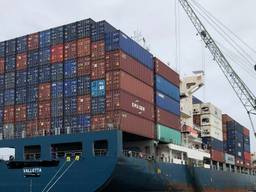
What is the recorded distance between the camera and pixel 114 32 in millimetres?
35031

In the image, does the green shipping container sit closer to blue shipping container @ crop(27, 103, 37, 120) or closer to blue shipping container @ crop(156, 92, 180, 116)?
blue shipping container @ crop(156, 92, 180, 116)

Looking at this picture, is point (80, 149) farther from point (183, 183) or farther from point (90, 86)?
point (183, 183)

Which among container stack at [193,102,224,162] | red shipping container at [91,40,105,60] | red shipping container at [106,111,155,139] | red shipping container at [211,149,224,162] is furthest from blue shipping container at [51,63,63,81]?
red shipping container at [211,149,224,162]

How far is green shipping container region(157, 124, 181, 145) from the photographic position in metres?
39.1

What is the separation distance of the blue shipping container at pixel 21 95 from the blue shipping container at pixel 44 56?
8.88 ft

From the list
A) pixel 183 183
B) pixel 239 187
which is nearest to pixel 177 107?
pixel 183 183

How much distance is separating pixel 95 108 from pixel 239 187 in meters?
36.1

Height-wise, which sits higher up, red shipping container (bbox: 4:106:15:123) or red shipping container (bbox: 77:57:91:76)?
red shipping container (bbox: 77:57:91:76)

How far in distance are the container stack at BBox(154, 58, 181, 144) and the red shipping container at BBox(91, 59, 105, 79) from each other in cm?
687

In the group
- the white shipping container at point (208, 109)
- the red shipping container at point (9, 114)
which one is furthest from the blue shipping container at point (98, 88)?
the white shipping container at point (208, 109)

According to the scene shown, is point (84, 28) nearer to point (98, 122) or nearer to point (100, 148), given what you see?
point (98, 122)

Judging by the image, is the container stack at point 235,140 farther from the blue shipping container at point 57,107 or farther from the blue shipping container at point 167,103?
the blue shipping container at point 57,107

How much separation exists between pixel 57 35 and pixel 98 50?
4.36 metres

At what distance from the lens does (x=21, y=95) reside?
37688 millimetres
